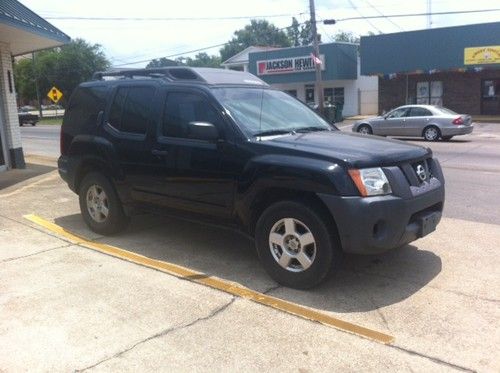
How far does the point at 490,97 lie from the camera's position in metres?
31.5

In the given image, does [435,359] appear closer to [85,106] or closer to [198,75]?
[198,75]

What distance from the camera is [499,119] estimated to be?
29.7 metres

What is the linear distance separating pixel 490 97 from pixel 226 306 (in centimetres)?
3095

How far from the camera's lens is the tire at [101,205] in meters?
6.48

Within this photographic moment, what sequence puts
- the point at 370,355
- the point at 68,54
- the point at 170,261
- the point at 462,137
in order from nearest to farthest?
the point at 370,355 → the point at 170,261 → the point at 462,137 → the point at 68,54

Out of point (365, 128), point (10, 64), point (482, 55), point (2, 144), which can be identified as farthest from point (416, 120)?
point (2, 144)

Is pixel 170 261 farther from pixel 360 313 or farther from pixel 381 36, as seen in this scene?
pixel 381 36

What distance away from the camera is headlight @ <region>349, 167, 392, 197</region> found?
436 cm

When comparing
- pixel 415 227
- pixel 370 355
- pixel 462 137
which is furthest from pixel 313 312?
pixel 462 137

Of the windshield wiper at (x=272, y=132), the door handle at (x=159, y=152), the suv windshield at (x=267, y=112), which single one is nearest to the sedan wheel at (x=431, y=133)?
the suv windshield at (x=267, y=112)

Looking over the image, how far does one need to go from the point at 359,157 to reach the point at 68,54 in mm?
65011

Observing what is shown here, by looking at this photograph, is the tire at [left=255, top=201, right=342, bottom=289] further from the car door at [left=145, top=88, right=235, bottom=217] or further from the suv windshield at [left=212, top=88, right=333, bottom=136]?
the suv windshield at [left=212, top=88, right=333, bottom=136]

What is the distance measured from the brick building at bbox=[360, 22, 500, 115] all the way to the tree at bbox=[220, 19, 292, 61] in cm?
8524

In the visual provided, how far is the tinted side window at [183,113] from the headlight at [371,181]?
1594mm
